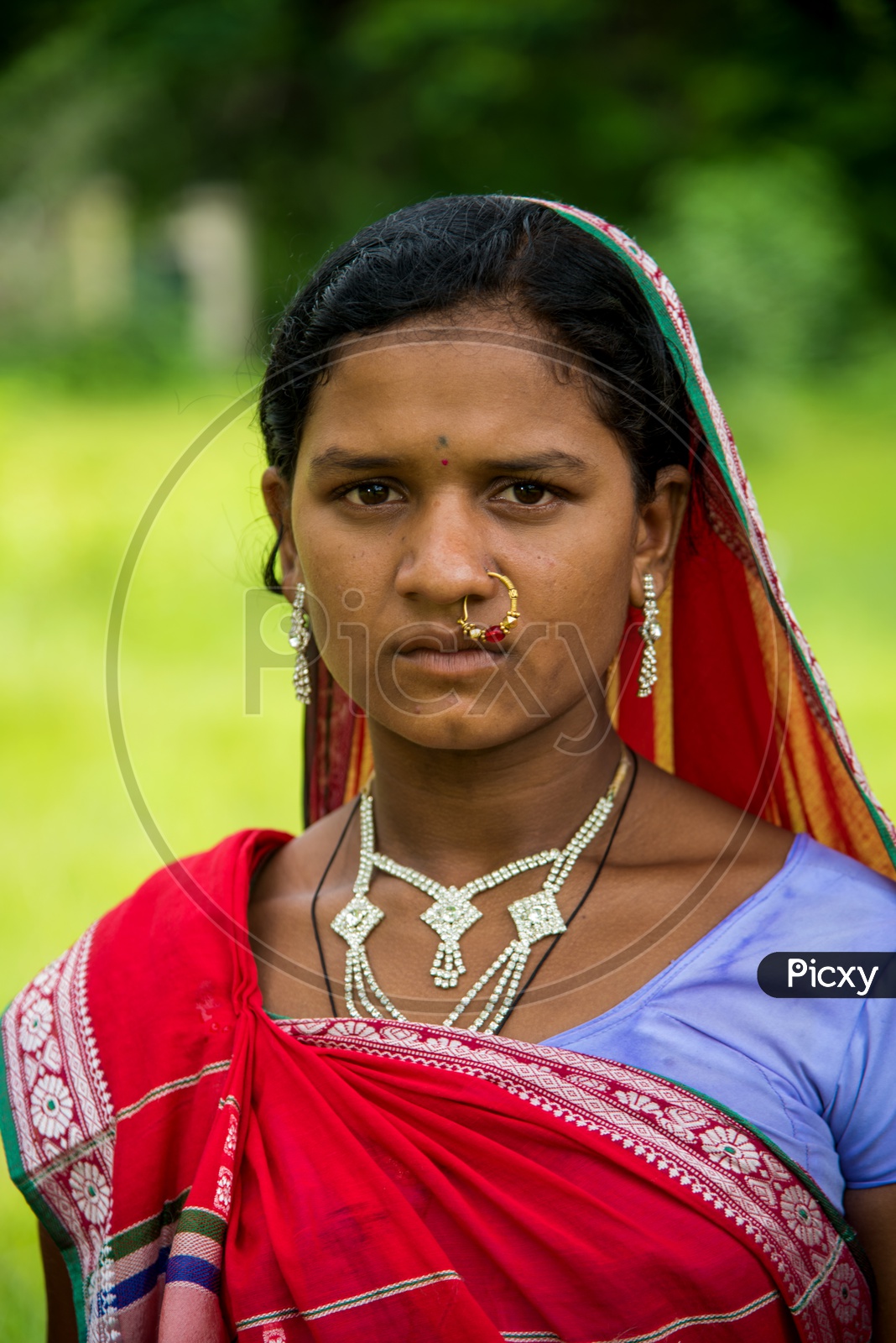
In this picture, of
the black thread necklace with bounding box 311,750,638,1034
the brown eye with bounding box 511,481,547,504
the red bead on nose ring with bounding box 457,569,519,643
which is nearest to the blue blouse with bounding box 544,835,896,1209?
the black thread necklace with bounding box 311,750,638,1034

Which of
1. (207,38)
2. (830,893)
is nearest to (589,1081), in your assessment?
(830,893)

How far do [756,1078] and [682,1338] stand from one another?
332mm

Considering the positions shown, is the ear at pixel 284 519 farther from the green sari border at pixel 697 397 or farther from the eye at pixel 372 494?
the green sari border at pixel 697 397

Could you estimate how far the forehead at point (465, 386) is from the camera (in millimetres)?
1729

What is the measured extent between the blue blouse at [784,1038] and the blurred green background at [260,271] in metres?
2.04

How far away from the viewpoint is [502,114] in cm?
1772

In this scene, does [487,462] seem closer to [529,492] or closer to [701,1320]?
[529,492]

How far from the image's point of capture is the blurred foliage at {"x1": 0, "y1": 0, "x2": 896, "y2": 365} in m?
14.3

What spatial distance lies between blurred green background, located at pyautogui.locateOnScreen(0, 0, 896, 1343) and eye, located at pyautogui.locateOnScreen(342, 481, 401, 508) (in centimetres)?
223

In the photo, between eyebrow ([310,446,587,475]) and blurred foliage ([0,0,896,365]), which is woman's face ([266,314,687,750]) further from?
blurred foliage ([0,0,896,365])

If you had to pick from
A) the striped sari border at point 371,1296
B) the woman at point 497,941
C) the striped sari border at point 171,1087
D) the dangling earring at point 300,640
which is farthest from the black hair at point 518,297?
the striped sari border at point 371,1296

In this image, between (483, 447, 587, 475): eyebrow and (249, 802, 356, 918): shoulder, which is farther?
(249, 802, 356, 918): shoulder

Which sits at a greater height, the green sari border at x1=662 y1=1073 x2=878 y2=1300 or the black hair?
the black hair

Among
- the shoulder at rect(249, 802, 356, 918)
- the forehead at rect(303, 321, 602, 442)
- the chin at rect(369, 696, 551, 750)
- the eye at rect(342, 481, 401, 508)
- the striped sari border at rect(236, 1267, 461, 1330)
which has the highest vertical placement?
the forehead at rect(303, 321, 602, 442)
